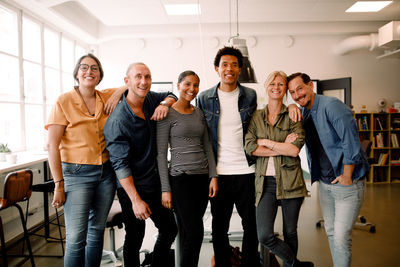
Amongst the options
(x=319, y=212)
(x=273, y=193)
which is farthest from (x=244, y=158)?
(x=319, y=212)

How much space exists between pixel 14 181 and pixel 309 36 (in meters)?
6.39

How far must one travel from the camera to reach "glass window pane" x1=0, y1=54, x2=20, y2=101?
377 cm

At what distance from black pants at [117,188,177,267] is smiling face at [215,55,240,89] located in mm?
973

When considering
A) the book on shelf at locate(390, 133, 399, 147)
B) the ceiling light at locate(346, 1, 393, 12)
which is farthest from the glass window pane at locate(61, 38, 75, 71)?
the book on shelf at locate(390, 133, 399, 147)

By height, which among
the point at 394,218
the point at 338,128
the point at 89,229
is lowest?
the point at 394,218

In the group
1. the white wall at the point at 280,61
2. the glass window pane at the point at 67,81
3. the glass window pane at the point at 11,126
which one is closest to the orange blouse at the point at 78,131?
the glass window pane at the point at 11,126

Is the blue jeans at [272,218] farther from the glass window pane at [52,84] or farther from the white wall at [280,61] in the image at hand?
the white wall at [280,61]

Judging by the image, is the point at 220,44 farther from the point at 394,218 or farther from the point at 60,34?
the point at 394,218

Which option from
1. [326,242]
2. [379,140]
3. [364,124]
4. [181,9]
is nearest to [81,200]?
[326,242]

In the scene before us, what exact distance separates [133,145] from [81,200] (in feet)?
1.63

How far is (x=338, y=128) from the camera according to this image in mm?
1742

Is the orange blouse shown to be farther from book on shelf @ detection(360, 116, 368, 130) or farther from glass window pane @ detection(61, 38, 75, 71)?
book on shelf @ detection(360, 116, 368, 130)

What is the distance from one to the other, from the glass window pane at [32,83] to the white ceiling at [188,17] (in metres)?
0.90

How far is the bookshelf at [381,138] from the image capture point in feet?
19.6
